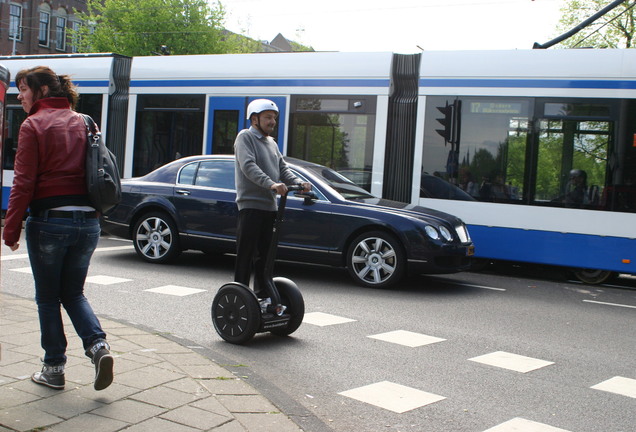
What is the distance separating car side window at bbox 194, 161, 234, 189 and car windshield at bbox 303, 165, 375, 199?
1042 millimetres

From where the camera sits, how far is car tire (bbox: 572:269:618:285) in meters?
10.7

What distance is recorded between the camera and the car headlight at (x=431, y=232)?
30.5 ft

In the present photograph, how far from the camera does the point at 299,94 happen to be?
12.4 meters

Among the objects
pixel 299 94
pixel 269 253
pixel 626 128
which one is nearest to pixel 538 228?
pixel 626 128

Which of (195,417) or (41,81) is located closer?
(195,417)

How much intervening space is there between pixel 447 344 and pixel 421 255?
8.98 feet

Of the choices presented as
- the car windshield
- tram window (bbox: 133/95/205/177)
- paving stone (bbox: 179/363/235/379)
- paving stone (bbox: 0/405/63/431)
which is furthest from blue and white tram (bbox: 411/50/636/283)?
paving stone (bbox: 0/405/63/431)

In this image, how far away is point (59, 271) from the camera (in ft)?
14.1

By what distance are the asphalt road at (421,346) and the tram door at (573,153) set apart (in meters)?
1.26

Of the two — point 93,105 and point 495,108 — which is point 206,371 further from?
point 93,105

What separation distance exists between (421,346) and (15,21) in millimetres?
50088

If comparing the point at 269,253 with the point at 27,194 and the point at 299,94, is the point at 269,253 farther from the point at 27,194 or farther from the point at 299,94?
the point at 299,94

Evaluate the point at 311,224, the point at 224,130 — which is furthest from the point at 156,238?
the point at 224,130

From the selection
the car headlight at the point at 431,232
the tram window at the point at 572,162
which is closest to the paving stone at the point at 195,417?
the car headlight at the point at 431,232
